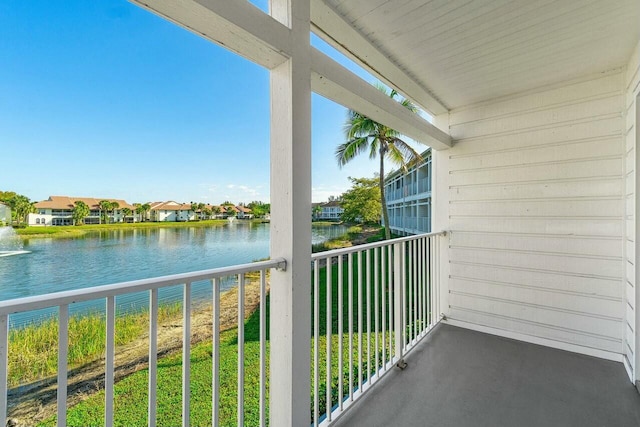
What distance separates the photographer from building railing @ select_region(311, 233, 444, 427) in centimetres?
180

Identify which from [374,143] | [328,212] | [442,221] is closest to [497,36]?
[442,221]

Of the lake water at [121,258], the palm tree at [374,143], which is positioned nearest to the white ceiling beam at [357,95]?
the lake water at [121,258]

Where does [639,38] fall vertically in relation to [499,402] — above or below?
above

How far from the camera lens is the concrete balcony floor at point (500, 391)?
5.94 feet

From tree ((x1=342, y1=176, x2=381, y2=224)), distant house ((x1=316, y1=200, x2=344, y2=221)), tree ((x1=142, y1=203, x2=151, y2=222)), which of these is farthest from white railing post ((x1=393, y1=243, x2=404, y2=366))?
tree ((x1=342, y1=176, x2=381, y2=224))

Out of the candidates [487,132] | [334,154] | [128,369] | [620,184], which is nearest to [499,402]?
[620,184]

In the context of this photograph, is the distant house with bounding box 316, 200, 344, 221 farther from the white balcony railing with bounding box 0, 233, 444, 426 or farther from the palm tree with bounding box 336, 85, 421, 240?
the palm tree with bounding box 336, 85, 421, 240

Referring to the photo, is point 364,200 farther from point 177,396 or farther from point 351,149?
point 177,396

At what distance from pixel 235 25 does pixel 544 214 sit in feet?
10.3

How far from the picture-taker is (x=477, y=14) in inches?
70.5

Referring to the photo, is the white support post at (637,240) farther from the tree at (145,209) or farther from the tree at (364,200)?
the tree at (364,200)

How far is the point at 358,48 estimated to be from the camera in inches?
82.7

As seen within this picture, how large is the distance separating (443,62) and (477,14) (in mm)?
555

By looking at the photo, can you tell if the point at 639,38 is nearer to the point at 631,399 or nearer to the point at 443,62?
the point at 443,62
